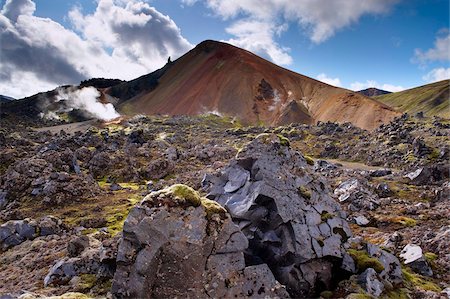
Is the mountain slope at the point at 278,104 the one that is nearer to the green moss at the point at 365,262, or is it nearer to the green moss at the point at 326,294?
the green moss at the point at 365,262

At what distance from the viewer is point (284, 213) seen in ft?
65.1

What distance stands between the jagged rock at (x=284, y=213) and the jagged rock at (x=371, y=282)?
1.68 meters

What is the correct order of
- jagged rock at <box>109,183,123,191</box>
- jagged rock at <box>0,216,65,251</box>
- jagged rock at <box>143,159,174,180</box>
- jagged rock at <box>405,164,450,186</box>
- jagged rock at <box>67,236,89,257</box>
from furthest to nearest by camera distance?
1. jagged rock at <box>143,159,174,180</box>
2. jagged rock at <box>109,183,123,191</box>
3. jagged rock at <box>405,164,450,186</box>
4. jagged rock at <box>0,216,65,251</box>
5. jagged rock at <box>67,236,89,257</box>

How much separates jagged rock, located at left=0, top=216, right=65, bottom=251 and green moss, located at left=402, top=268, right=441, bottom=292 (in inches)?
1099

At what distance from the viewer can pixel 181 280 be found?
1438 cm

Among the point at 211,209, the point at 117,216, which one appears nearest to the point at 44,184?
the point at 117,216

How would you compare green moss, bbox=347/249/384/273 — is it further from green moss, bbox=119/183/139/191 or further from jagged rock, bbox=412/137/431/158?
jagged rock, bbox=412/137/431/158

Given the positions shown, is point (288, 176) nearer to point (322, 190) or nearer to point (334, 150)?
point (322, 190)

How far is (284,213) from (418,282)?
9262mm

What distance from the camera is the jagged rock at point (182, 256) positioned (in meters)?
14.2

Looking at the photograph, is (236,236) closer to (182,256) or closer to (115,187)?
(182,256)

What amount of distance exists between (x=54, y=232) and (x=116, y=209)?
8573 mm

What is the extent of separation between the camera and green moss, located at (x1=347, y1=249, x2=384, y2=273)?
63.8 ft

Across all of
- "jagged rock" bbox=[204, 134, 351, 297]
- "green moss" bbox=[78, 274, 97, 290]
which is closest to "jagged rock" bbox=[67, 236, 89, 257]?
"green moss" bbox=[78, 274, 97, 290]
